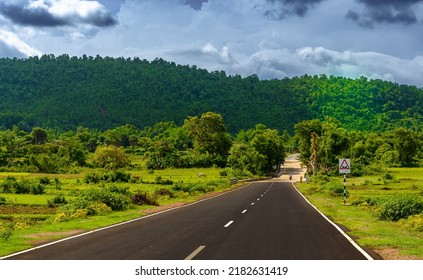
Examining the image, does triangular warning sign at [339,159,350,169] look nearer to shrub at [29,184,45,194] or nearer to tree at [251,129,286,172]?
shrub at [29,184,45,194]

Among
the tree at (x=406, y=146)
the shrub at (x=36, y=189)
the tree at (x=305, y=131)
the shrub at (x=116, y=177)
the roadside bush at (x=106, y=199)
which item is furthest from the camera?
the tree at (x=305, y=131)

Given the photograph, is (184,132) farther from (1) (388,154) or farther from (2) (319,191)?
(2) (319,191)

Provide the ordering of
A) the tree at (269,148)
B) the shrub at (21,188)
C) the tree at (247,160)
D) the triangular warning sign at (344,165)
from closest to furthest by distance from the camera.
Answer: the triangular warning sign at (344,165) → the shrub at (21,188) → the tree at (247,160) → the tree at (269,148)

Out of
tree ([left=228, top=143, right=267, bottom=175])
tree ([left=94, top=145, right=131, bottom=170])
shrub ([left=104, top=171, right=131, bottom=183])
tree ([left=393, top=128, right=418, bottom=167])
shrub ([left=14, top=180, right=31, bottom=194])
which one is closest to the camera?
shrub ([left=14, top=180, right=31, bottom=194])

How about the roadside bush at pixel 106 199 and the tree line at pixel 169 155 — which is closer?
the roadside bush at pixel 106 199

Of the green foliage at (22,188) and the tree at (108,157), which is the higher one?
the tree at (108,157)

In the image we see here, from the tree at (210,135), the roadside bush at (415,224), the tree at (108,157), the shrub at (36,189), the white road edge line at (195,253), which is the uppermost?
the tree at (210,135)

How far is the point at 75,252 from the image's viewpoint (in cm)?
1245

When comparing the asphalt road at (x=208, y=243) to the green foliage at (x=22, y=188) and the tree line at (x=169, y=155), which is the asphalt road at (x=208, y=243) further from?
the tree line at (x=169, y=155)

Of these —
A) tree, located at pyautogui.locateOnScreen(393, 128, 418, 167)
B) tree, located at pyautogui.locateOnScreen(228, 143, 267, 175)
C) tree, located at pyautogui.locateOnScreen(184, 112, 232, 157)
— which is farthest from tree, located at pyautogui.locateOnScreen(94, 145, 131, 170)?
tree, located at pyautogui.locateOnScreen(393, 128, 418, 167)

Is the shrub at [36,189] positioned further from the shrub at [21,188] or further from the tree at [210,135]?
the tree at [210,135]

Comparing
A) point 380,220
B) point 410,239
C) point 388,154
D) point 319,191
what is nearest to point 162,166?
point 388,154

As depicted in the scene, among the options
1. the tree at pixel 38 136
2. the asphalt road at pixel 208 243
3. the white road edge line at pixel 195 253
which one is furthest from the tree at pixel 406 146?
the tree at pixel 38 136

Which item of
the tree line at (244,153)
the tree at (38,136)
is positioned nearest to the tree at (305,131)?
the tree line at (244,153)
